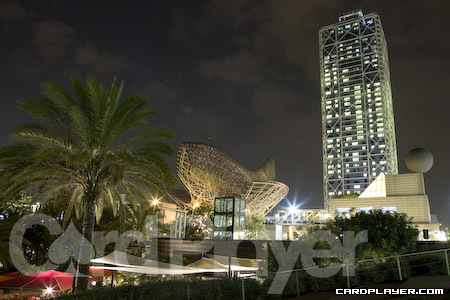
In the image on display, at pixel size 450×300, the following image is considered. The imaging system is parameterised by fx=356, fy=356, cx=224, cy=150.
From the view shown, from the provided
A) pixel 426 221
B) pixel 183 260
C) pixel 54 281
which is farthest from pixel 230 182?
pixel 54 281

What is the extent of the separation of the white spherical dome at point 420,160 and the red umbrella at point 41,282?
3710 centimetres

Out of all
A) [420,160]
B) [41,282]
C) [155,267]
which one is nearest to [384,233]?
[155,267]

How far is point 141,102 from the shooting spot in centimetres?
1303

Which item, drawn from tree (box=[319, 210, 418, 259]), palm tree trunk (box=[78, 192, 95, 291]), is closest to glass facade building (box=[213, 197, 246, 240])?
tree (box=[319, 210, 418, 259])

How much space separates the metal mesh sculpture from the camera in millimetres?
50703

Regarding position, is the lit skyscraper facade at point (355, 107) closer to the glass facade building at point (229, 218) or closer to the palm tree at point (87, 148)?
the glass facade building at point (229, 218)

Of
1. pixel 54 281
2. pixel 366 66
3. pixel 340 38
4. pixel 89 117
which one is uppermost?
pixel 340 38

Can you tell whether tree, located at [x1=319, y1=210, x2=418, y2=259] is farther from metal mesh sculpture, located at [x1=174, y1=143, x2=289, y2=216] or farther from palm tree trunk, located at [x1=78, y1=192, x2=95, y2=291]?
metal mesh sculpture, located at [x1=174, y1=143, x2=289, y2=216]

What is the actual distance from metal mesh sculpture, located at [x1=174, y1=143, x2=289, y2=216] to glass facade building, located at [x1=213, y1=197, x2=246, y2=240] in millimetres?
21421

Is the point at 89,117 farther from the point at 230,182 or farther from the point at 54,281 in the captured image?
the point at 230,182

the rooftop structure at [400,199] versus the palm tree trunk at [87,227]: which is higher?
the rooftop structure at [400,199]

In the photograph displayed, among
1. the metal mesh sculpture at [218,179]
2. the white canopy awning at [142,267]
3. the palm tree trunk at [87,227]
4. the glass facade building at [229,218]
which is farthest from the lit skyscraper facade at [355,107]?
the palm tree trunk at [87,227]

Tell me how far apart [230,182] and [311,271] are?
42511 mm

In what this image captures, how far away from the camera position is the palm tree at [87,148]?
1157cm
